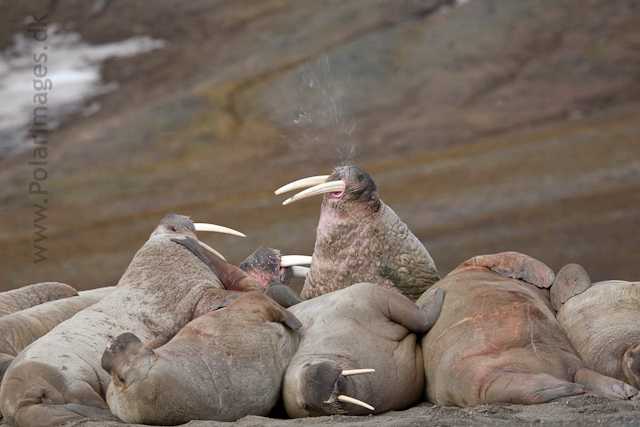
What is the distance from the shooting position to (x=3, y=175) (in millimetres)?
30469

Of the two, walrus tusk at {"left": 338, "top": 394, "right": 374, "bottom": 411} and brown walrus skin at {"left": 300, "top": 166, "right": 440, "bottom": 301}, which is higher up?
brown walrus skin at {"left": 300, "top": 166, "right": 440, "bottom": 301}

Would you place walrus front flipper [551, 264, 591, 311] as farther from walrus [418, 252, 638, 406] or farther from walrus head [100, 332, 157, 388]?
walrus head [100, 332, 157, 388]

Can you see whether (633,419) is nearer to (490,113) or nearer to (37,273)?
(37,273)

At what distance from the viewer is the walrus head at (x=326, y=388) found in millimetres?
4789

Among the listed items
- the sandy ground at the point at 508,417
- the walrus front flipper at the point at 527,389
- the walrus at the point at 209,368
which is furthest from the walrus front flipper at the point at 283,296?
the walrus front flipper at the point at 527,389

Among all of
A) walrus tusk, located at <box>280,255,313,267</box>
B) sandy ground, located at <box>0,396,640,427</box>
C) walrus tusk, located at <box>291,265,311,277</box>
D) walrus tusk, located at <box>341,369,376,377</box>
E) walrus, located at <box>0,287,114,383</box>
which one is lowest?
sandy ground, located at <box>0,396,640,427</box>

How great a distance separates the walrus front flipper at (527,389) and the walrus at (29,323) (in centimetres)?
292

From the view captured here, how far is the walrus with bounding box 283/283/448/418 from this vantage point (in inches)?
190

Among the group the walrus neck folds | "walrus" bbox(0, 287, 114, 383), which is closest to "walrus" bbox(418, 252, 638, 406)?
the walrus neck folds

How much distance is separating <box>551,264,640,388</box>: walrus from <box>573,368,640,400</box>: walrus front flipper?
0.26 meters

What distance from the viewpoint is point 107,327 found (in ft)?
18.9

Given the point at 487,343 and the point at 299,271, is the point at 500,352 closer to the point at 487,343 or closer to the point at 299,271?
the point at 487,343

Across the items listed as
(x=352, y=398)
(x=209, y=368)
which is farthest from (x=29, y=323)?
(x=352, y=398)

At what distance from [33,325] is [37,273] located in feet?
48.8
